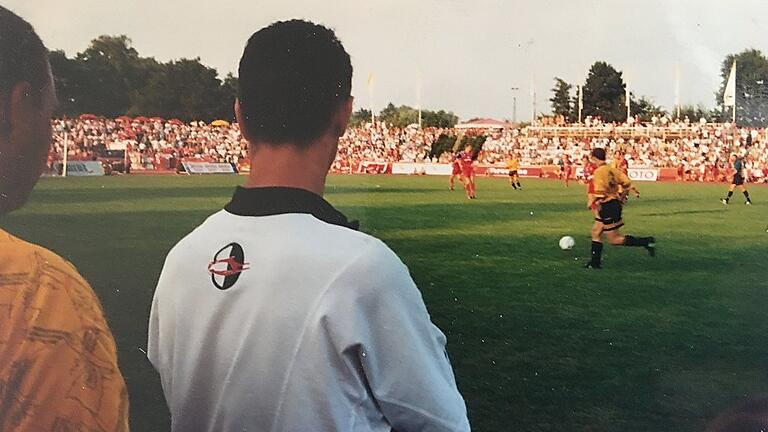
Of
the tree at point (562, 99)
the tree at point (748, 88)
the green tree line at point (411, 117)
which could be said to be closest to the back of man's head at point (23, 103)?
the green tree line at point (411, 117)

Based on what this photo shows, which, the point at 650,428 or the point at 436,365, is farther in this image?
the point at 650,428

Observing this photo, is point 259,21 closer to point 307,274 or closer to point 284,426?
point 307,274

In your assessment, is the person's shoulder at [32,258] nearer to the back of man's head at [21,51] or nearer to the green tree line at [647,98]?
the back of man's head at [21,51]

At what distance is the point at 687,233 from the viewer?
71.7 inches

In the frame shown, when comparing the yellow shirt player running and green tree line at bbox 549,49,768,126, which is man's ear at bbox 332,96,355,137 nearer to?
green tree line at bbox 549,49,768,126

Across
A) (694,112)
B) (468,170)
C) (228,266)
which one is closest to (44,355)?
(228,266)

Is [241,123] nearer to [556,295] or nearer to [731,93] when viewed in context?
[556,295]

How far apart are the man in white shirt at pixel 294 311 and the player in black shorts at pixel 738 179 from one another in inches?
40.4

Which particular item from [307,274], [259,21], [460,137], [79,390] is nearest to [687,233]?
[460,137]

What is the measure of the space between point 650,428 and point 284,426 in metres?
1.05

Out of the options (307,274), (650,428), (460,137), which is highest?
(460,137)

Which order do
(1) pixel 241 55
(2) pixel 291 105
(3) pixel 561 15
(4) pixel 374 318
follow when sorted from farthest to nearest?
1. (3) pixel 561 15
2. (1) pixel 241 55
3. (2) pixel 291 105
4. (4) pixel 374 318

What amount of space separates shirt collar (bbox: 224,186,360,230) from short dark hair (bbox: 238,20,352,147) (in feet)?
0.41

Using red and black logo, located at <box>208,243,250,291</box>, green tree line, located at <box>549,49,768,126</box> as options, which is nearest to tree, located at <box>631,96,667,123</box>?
green tree line, located at <box>549,49,768,126</box>
